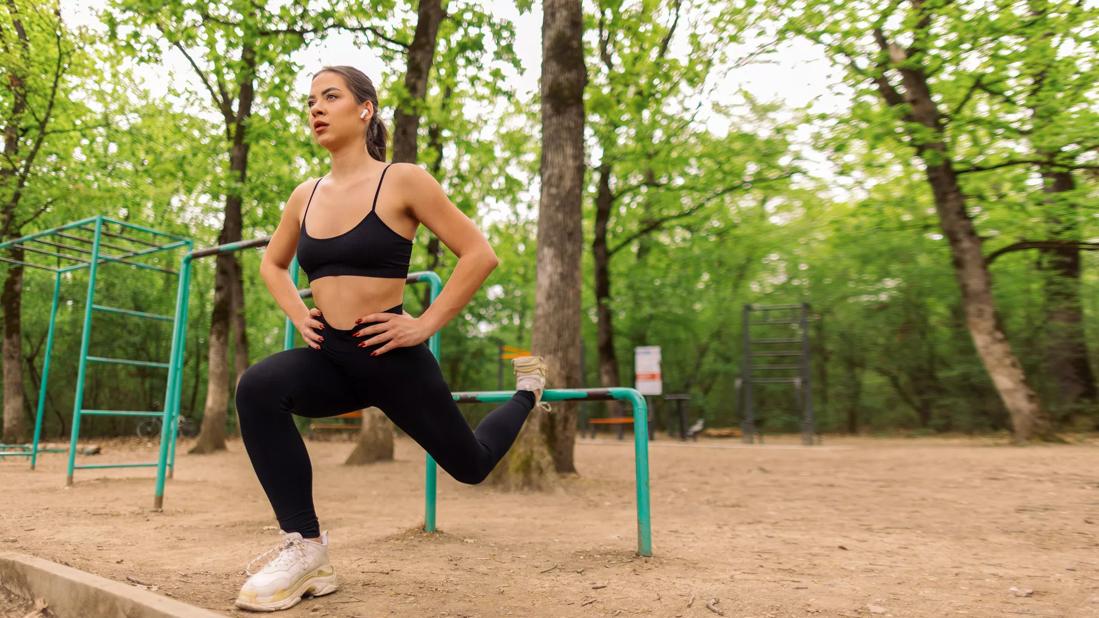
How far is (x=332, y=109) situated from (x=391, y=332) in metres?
0.76

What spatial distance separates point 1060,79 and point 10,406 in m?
17.7

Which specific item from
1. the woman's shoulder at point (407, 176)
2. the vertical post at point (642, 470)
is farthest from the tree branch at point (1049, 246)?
the woman's shoulder at point (407, 176)

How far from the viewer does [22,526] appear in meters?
3.92

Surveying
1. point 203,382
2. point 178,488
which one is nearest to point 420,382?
point 178,488

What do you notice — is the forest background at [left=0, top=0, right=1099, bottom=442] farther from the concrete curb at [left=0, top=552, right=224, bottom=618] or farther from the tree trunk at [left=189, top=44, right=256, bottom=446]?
the concrete curb at [left=0, top=552, right=224, bottom=618]

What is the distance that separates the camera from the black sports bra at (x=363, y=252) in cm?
214

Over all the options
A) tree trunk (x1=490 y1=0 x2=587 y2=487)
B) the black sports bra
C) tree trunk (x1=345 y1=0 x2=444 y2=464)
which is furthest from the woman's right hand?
tree trunk (x1=345 y1=0 x2=444 y2=464)

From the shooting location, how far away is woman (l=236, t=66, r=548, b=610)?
214 cm

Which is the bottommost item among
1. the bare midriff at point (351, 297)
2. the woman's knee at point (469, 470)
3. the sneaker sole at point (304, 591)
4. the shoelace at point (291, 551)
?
the sneaker sole at point (304, 591)

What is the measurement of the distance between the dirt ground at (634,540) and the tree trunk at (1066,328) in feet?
15.1

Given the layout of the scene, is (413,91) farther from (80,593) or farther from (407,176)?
(80,593)

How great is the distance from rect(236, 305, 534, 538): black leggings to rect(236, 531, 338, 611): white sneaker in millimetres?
54

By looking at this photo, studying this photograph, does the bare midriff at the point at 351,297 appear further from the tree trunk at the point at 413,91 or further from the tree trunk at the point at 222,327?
the tree trunk at the point at 222,327

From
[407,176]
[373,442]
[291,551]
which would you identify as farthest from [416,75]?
[291,551]
